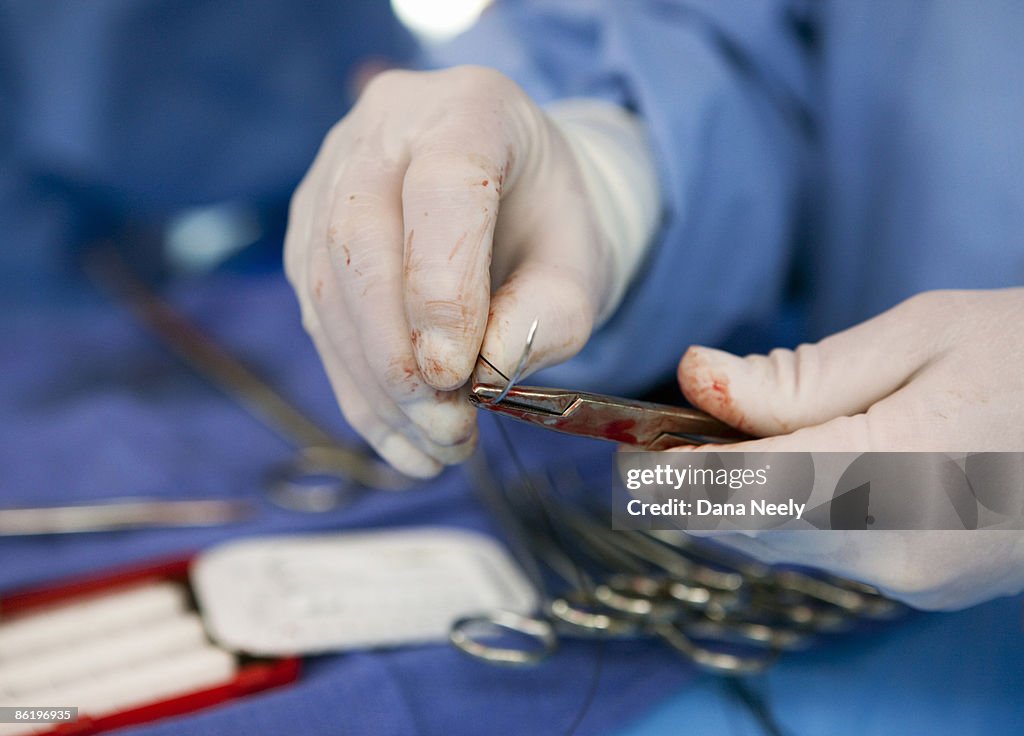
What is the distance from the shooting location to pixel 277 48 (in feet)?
4.94

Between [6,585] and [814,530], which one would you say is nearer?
[814,530]

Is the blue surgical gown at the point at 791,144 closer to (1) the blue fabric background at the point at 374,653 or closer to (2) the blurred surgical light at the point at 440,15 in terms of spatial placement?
(1) the blue fabric background at the point at 374,653

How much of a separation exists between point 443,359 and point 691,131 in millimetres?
487

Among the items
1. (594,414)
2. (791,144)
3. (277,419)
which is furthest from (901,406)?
(277,419)

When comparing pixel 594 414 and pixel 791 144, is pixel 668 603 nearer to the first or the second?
pixel 594 414

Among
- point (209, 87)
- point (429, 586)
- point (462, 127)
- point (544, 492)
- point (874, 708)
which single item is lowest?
point (874, 708)

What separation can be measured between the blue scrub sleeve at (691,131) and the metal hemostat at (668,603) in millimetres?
221

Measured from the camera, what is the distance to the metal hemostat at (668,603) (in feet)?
2.28

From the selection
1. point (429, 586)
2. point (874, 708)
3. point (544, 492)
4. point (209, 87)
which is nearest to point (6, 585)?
point (429, 586)

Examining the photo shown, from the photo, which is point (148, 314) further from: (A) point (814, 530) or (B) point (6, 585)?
(A) point (814, 530)

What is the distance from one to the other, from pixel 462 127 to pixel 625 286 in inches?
11.8

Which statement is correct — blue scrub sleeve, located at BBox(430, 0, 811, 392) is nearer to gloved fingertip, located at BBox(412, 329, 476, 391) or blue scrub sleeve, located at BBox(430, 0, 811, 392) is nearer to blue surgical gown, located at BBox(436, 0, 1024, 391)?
blue surgical gown, located at BBox(436, 0, 1024, 391)

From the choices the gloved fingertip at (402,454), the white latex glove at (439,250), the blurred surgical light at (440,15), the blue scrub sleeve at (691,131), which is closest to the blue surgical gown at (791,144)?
the blue scrub sleeve at (691,131)

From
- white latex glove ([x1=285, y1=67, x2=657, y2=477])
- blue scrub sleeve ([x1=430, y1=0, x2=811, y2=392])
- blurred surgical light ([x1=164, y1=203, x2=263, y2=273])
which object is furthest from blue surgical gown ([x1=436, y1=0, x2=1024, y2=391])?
blurred surgical light ([x1=164, y1=203, x2=263, y2=273])
